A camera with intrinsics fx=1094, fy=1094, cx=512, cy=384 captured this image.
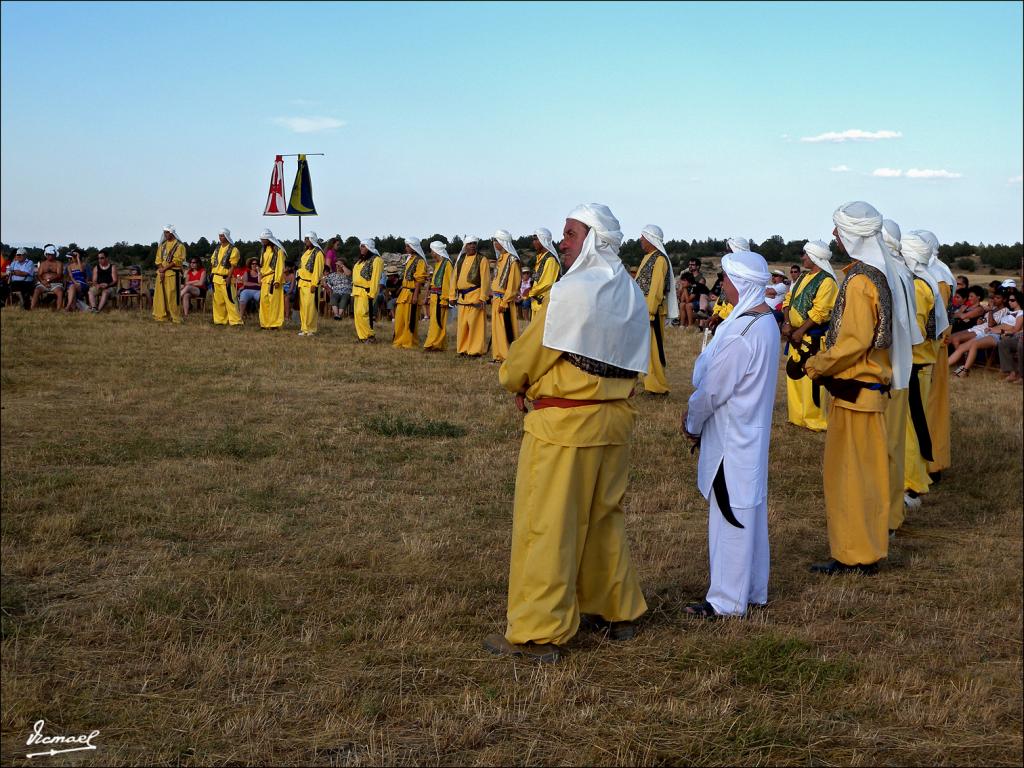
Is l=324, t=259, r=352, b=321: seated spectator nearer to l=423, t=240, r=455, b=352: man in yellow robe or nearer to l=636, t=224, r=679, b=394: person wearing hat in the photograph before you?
l=423, t=240, r=455, b=352: man in yellow robe

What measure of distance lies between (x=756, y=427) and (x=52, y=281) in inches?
780

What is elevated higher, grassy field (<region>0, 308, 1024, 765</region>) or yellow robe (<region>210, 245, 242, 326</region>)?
yellow robe (<region>210, 245, 242, 326</region>)

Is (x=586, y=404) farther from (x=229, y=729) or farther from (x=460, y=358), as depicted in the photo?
(x=460, y=358)

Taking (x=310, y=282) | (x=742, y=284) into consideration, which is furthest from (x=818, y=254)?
(x=310, y=282)

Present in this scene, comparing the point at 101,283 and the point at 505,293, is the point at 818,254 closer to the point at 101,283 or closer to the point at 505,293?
the point at 505,293

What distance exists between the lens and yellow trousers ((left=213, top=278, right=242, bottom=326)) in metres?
20.5

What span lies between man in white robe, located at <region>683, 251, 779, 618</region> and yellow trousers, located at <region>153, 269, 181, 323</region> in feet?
54.7

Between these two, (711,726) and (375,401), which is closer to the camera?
(711,726)

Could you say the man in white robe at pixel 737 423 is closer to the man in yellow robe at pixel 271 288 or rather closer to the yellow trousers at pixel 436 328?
the yellow trousers at pixel 436 328

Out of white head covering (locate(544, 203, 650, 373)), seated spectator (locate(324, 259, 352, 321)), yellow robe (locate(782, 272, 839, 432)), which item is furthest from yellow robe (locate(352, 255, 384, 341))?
white head covering (locate(544, 203, 650, 373))

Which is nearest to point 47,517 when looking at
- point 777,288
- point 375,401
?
point 375,401

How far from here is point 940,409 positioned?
368 inches

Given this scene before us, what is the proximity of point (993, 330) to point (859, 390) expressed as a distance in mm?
10583

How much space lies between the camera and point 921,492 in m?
8.55
